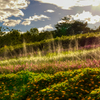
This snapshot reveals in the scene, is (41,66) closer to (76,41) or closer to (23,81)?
(23,81)

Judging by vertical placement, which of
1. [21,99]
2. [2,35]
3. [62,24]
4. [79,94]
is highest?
[62,24]

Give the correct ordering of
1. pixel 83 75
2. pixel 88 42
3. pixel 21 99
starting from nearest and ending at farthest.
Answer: pixel 21 99
pixel 83 75
pixel 88 42

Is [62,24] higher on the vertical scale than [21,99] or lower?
higher

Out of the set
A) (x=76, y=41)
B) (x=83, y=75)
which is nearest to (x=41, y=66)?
(x=83, y=75)

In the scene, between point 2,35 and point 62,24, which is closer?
point 2,35

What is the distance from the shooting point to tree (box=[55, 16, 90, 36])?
3906 centimetres

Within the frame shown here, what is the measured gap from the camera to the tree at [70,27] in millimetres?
39062

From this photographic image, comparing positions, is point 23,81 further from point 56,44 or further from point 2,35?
point 2,35

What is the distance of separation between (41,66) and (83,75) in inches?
121

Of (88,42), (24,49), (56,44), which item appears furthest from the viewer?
(24,49)

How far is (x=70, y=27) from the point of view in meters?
40.0

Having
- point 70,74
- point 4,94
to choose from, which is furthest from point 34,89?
point 70,74

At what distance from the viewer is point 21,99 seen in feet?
13.3

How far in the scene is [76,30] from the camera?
1602 inches
